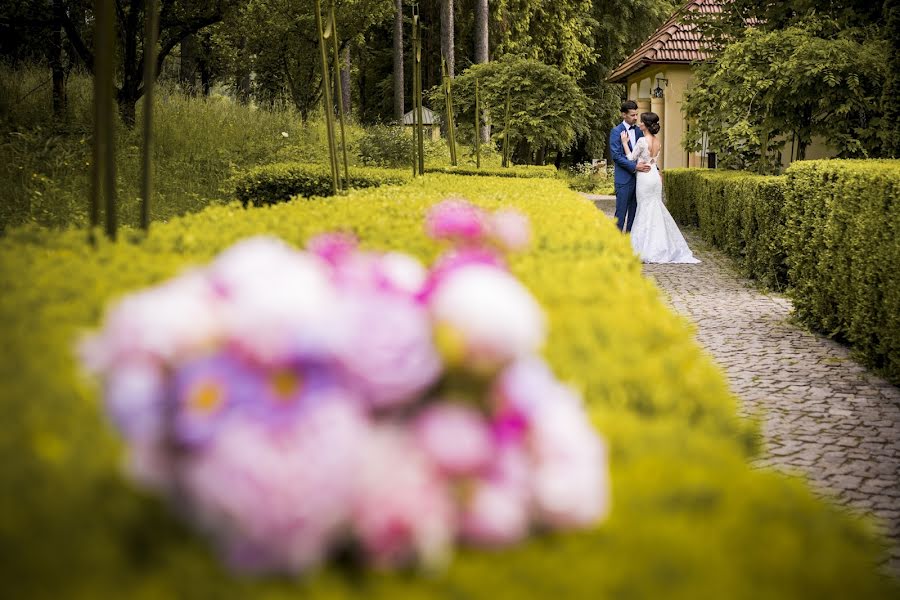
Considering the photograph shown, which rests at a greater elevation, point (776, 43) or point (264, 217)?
point (776, 43)

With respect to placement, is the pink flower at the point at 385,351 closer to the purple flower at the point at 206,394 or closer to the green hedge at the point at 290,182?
the purple flower at the point at 206,394

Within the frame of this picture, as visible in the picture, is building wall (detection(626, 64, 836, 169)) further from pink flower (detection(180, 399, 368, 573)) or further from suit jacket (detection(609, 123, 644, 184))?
pink flower (detection(180, 399, 368, 573))

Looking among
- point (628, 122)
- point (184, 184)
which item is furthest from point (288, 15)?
point (628, 122)

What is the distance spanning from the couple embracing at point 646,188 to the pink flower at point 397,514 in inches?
540

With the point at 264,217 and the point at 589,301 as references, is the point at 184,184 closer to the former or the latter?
the point at 264,217

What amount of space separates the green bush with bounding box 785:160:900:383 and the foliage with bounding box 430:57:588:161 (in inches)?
748

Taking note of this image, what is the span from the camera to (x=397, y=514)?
4.97 ft

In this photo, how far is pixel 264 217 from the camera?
608 centimetres

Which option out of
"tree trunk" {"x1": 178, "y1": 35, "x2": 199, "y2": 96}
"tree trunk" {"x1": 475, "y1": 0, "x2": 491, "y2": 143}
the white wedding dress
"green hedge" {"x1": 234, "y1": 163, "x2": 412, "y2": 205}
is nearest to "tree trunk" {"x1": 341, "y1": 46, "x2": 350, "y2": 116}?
"tree trunk" {"x1": 475, "y1": 0, "x2": 491, "y2": 143}

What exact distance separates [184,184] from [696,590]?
57.0 ft

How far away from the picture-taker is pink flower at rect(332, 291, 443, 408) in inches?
63.1

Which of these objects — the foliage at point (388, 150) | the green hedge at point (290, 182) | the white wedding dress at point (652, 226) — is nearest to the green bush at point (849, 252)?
the white wedding dress at point (652, 226)

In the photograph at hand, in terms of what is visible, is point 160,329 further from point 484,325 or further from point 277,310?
point 484,325

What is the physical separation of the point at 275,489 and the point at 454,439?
1.02 ft
